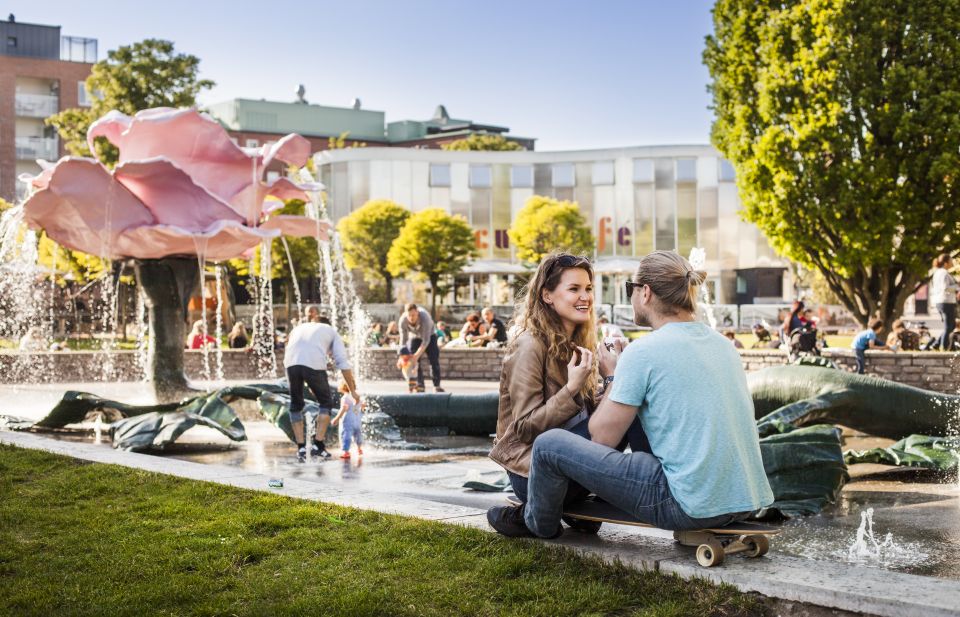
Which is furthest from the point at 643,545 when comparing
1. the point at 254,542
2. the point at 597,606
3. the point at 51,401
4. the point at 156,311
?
the point at 51,401

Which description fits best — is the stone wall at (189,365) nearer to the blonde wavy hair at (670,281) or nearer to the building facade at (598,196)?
the blonde wavy hair at (670,281)

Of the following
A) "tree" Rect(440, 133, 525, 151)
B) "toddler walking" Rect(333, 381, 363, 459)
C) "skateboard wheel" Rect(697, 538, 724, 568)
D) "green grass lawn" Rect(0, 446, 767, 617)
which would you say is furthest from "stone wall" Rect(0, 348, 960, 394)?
"tree" Rect(440, 133, 525, 151)

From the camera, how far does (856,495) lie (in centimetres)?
765

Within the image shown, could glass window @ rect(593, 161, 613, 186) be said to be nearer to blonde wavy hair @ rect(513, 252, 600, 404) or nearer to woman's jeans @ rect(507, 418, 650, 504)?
blonde wavy hair @ rect(513, 252, 600, 404)

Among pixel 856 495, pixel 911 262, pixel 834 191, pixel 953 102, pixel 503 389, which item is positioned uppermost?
pixel 953 102

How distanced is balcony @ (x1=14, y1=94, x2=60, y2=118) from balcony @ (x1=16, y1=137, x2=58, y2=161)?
1422 mm

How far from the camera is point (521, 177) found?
2238 inches

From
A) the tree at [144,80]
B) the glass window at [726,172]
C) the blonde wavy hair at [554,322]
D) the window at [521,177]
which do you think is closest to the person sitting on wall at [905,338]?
the blonde wavy hair at [554,322]

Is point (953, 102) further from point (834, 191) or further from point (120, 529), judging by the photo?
point (120, 529)

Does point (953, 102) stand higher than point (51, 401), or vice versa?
point (953, 102)

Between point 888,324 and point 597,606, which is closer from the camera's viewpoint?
point 597,606

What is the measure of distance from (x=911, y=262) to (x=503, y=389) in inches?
697

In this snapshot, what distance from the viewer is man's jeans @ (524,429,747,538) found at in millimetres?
4113

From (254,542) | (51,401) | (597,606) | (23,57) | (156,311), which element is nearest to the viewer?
(597,606)
